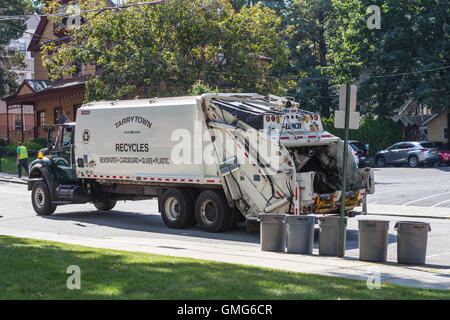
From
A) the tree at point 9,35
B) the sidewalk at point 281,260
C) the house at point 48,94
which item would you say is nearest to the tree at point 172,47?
the house at point 48,94

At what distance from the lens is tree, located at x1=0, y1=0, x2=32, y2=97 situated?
45781mm

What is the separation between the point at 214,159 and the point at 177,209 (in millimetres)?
1972

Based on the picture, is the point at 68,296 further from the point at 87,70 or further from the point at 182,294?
the point at 87,70

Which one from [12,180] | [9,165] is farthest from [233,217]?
[9,165]

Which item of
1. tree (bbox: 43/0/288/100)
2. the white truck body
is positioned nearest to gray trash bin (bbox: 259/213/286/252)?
the white truck body

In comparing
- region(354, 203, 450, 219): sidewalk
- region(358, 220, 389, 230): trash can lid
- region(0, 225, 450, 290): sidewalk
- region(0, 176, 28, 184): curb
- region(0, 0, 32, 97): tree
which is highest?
region(0, 0, 32, 97): tree

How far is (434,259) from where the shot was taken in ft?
37.9

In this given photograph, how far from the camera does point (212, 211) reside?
601 inches

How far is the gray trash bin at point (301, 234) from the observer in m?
12.1

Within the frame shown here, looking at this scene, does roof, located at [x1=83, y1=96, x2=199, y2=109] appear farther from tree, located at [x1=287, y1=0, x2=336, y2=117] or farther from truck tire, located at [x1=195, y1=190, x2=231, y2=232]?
tree, located at [x1=287, y1=0, x2=336, y2=117]

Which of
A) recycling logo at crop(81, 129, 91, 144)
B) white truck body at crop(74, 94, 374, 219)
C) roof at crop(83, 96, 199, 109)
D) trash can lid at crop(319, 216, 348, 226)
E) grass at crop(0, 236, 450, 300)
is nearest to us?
grass at crop(0, 236, 450, 300)

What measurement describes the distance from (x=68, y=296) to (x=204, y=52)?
27.4 m

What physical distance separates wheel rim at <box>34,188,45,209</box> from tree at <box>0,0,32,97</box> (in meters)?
27.9

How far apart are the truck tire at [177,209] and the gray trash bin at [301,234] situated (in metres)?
3.98
